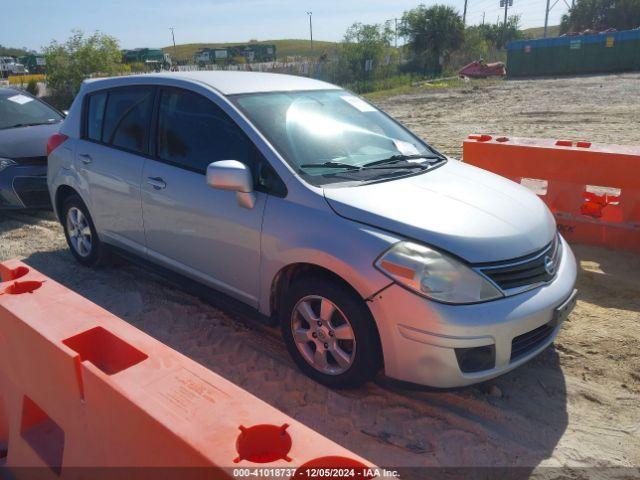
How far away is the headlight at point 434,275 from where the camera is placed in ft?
9.20

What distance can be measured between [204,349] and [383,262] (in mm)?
1603

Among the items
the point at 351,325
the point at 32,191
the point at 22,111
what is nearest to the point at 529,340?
the point at 351,325

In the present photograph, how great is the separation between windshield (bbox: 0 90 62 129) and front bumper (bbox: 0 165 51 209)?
1.17 m

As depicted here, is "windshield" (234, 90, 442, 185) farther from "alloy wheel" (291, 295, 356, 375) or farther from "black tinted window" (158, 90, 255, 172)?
"alloy wheel" (291, 295, 356, 375)

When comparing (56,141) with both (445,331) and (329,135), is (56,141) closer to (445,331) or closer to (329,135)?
(329,135)

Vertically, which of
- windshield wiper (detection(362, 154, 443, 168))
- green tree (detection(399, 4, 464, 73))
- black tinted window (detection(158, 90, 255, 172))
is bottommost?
windshield wiper (detection(362, 154, 443, 168))

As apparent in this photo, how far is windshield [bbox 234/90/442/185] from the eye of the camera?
138 inches

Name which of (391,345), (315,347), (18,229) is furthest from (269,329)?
(18,229)

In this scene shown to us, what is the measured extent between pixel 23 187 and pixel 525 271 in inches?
239

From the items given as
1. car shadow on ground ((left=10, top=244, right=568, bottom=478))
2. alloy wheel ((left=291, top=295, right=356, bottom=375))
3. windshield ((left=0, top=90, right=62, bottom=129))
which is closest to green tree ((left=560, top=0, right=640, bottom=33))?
windshield ((left=0, top=90, right=62, bottom=129))

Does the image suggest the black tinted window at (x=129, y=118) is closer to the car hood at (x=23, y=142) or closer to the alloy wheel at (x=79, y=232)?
the alloy wheel at (x=79, y=232)

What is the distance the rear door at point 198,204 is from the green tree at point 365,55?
35353 mm

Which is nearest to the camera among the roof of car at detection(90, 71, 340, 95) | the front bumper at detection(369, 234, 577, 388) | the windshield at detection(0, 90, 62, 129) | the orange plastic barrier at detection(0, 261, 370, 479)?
the orange plastic barrier at detection(0, 261, 370, 479)

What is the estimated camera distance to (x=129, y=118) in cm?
455
